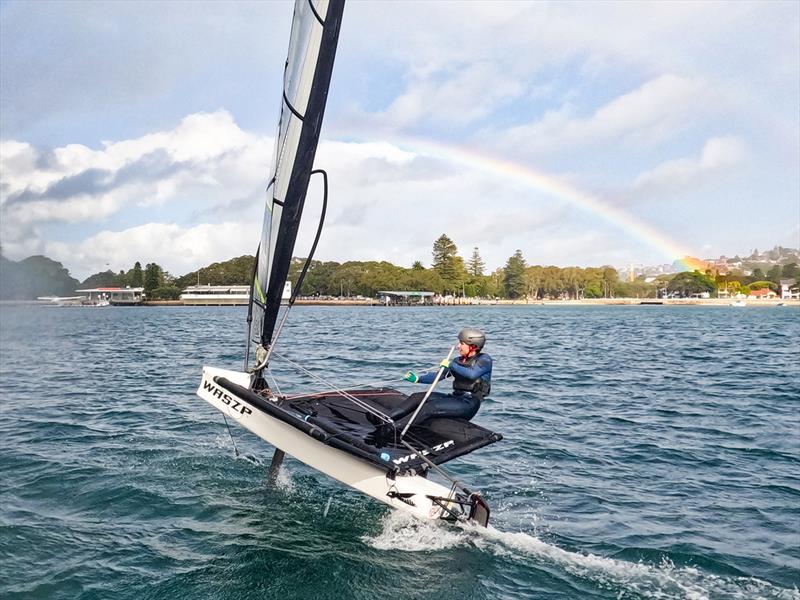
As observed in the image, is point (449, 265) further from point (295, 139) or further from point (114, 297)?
point (295, 139)

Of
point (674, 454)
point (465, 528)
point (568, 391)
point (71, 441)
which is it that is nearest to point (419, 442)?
point (465, 528)

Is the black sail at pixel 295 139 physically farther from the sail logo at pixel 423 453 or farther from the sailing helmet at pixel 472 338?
the sail logo at pixel 423 453

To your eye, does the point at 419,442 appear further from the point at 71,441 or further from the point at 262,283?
the point at 71,441

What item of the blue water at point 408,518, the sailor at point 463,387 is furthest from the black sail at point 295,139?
the blue water at point 408,518

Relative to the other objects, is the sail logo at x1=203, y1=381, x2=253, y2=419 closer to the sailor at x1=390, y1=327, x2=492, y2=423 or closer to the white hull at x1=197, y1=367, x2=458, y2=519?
the white hull at x1=197, y1=367, x2=458, y2=519

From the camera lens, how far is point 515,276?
19400 centimetres

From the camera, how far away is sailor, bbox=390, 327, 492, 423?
310 inches

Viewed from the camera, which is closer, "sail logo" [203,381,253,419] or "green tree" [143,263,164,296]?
"sail logo" [203,381,253,419]

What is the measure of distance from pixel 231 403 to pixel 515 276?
189563 millimetres

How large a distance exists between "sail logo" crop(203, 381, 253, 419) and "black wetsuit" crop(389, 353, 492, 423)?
1.82m

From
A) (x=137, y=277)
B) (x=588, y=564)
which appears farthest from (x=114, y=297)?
(x=588, y=564)

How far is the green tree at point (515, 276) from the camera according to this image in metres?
194

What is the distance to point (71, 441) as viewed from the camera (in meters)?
11.8

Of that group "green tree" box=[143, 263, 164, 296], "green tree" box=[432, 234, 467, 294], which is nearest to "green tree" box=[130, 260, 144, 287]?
"green tree" box=[143, 263, 164, 296]
